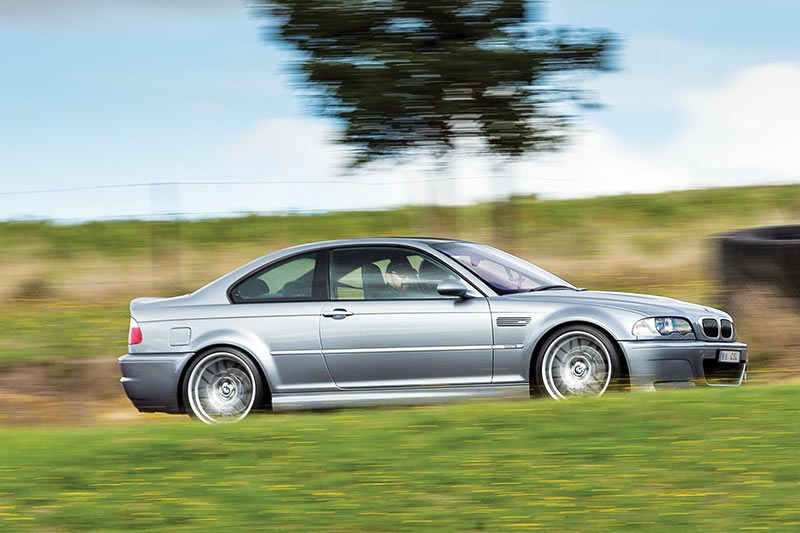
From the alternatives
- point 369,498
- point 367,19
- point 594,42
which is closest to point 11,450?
point 369,498

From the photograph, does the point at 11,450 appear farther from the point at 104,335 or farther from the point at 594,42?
the point at 594,42

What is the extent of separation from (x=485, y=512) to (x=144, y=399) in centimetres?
445

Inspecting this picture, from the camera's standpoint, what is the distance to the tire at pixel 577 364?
8.83 m

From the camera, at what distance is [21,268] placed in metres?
20.8

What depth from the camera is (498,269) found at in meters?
9.80

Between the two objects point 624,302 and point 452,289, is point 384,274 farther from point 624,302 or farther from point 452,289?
point 624,302

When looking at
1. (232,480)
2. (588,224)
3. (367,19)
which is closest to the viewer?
(232,480)

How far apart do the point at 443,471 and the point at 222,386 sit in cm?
339

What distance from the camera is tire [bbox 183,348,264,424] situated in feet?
30.5

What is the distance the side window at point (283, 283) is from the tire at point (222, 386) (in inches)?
20.3

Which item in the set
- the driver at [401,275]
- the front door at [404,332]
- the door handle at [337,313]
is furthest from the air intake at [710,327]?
the door handle at [337,313]

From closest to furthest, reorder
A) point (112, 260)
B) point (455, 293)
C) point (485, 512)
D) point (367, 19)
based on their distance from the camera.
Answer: point (485, 512) < point (455, 293) < point (367, 19) < point (112, 260)

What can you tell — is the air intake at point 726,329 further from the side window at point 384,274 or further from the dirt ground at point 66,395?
the dirt ground at point 66,395

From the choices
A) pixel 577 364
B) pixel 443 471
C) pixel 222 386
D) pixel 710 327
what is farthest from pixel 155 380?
pixel 710 327
